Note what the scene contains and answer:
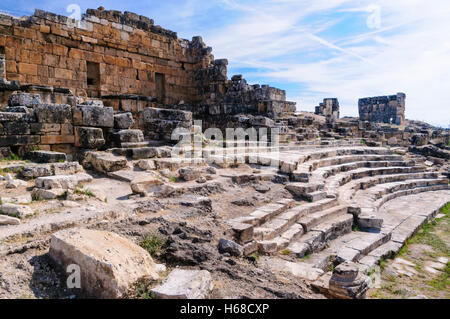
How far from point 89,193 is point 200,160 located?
315 cm

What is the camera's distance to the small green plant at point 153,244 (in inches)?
134

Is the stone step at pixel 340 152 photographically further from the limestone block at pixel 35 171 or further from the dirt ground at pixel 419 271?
the limestone block at pixel 35 171

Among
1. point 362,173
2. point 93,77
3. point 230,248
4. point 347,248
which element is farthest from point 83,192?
point 93,77

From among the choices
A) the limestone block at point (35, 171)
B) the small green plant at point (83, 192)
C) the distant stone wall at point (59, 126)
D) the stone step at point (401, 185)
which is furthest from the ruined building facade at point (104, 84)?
the stone step at point (401, 185)

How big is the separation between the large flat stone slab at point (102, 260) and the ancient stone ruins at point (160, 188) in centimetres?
1

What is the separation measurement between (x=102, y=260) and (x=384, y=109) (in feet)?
109

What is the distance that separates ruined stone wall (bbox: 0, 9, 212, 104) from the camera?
34.2 ft

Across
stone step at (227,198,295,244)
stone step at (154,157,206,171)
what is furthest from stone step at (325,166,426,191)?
stone step at (154,157,206,171)

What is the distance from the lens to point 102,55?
490 inches

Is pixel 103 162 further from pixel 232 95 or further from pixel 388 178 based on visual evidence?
pixel 388 178

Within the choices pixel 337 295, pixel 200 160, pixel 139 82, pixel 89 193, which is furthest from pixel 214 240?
pixel 139 82

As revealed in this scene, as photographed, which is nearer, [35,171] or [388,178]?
[35,171]

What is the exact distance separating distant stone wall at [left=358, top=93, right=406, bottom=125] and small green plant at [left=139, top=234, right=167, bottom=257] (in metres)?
31.3

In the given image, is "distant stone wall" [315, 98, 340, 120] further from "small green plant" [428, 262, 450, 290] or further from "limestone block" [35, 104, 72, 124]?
"limestone block" [35, 104, 72, 124]
